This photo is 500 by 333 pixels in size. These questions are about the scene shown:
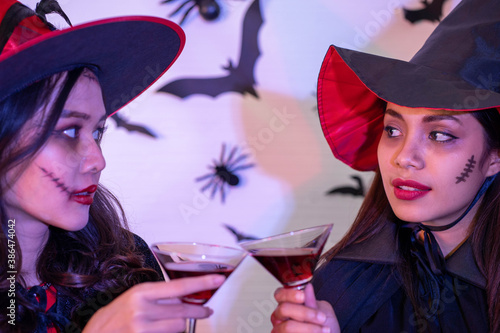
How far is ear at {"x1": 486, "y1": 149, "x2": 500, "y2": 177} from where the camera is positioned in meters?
1.69

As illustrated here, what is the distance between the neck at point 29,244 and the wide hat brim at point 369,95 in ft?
3.69

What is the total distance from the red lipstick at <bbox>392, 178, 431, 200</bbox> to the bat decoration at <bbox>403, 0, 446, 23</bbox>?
1560 mm

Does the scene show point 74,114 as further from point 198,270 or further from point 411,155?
point 411,155

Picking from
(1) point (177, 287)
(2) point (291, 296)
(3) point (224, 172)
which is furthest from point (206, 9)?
(1) point (177, 287)

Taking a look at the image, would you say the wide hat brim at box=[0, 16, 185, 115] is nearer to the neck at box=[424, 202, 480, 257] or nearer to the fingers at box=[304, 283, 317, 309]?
the fingers at box=[304, 283, 317, 309]

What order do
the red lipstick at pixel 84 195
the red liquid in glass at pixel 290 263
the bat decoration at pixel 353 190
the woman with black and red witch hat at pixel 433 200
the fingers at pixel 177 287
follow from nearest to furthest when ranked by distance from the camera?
the fingers at pixel 177 287
the red liquid in glass at pixel 290 263
the red lipstick at pixel 84 195
the woman with black and red witch hat at pixel 433 200
the bat decoration at pixel 353 190

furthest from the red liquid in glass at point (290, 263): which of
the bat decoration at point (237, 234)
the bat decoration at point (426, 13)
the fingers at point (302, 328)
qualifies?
the bat decoration at point (426, 13)

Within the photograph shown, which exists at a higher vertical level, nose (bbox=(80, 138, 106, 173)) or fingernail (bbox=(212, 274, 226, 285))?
nose (bbox=(80, 138, 106, 173))

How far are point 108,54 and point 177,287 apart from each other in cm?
74

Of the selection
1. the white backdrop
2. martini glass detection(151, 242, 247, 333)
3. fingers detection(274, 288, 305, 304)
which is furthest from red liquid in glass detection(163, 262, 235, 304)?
the white backdrop

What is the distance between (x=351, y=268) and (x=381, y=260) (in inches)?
5.4

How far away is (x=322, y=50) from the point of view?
285cm

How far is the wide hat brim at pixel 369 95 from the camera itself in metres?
1.49

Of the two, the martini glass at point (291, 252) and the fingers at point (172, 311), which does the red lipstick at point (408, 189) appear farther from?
the fingers at point (172, 311)
